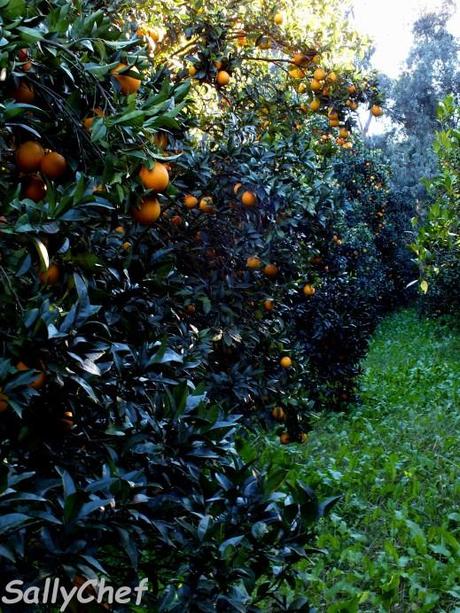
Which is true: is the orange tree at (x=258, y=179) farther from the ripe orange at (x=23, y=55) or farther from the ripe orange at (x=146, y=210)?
the ripe orange at (x=23, y=55)

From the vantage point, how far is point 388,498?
448cm

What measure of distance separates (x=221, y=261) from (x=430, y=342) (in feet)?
31.7

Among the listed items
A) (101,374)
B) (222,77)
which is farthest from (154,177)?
(222,77)

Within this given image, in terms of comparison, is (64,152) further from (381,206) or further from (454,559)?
(381,206)

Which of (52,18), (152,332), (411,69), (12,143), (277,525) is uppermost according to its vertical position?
(411,69)

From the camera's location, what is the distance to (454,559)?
11.4 ft

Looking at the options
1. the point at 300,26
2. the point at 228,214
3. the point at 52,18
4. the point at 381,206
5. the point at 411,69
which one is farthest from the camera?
the point at 411,69

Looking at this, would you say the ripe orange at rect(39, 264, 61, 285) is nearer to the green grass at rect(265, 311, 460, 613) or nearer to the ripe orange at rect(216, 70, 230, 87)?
the green grass at rect(265, 311, 460, 613)

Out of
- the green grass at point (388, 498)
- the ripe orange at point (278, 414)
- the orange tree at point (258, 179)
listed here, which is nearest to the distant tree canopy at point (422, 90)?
the green grass at point (388, 498)

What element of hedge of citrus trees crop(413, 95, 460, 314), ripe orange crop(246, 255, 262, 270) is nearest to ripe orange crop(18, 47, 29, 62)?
Result: ripe orange crop(246, 255, 262, 270)

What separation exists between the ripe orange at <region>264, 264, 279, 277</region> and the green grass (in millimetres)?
1397

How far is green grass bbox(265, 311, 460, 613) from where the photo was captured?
3.25 metres

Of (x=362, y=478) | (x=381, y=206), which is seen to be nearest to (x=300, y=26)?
(x=362, y=478)

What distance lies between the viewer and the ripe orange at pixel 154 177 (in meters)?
1.55
